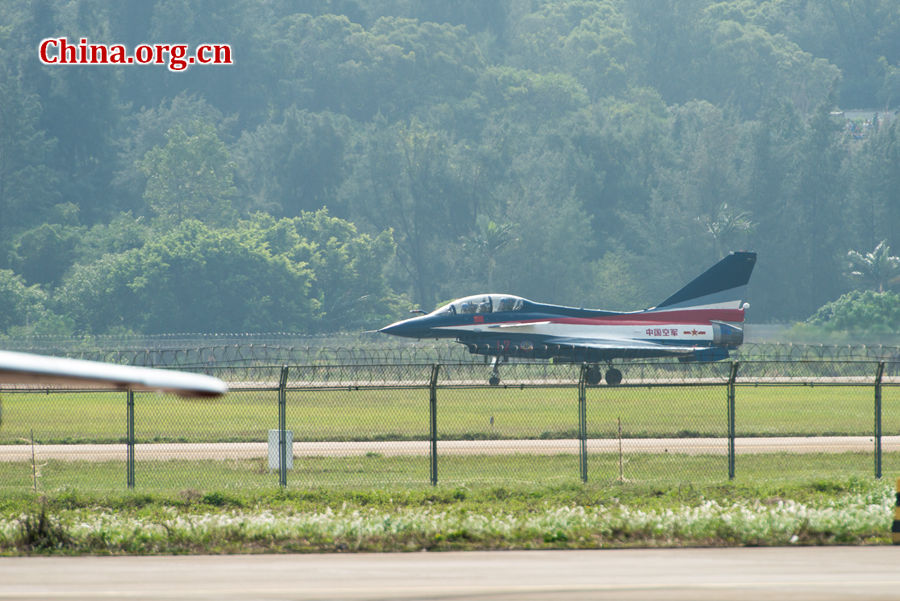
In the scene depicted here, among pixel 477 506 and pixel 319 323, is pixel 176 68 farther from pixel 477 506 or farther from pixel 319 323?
pixel 477 506

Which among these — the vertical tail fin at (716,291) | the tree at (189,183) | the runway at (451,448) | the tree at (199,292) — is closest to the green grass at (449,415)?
the runway at (451,448)

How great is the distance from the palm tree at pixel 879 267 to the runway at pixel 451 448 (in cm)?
8859

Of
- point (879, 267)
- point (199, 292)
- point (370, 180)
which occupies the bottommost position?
point (199, 292)

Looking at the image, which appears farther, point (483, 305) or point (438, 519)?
point (483, 305)

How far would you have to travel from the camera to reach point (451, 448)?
2658 centimetres

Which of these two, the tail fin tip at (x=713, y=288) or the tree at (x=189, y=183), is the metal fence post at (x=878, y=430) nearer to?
the tail fin tip at (x=713, y=288)

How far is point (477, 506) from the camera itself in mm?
18250

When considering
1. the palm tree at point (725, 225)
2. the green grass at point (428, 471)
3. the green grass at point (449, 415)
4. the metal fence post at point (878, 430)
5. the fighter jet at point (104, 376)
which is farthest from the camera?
the palm tree at point (725, 225)

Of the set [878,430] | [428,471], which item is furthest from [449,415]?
[878,430]

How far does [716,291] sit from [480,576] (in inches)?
1521

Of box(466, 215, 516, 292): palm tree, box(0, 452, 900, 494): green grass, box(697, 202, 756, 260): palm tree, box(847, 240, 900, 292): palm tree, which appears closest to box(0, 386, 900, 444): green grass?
box(0, 452, 900, 494): green grass

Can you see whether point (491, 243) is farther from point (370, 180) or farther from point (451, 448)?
point (451, 448)

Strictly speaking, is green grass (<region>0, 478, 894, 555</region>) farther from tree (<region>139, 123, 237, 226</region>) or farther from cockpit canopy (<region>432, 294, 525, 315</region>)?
tree (<region>139, 123, 237, 226</region>)

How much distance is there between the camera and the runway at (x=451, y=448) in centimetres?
2570
